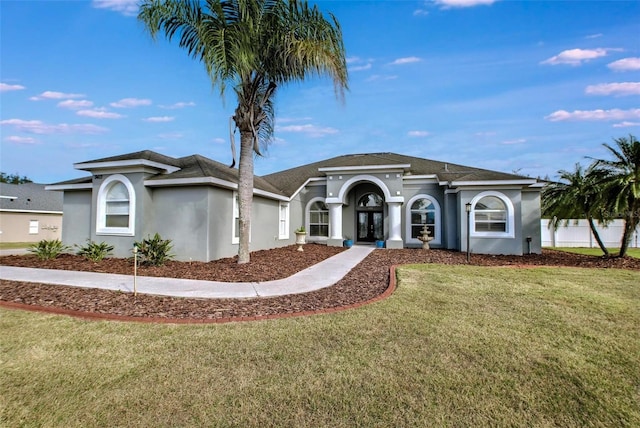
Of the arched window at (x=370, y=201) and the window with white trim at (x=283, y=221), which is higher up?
the arched window at (x=370, y=201)

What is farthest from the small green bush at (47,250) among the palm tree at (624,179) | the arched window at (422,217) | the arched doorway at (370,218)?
the palm tree at (624,179)

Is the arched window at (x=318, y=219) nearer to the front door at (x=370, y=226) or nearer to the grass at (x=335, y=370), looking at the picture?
the front door at (x=370, y=226)

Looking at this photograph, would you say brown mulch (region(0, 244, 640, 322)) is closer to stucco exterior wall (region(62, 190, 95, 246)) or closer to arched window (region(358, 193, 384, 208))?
stucco exterior wall (region(62, 190, 95, 246))

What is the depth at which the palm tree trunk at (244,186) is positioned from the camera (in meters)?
10.6

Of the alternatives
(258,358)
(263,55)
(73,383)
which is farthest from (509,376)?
(263,55)

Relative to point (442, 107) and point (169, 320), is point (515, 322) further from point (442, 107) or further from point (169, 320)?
point (442, 107)

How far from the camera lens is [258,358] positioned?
390 cm

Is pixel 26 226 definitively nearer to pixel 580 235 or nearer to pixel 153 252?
pixel 153 252

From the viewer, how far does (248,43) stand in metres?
9.25

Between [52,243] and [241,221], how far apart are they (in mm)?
8096

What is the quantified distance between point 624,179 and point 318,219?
14476 mm

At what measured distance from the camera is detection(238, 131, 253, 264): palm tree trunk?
10633 millimetres

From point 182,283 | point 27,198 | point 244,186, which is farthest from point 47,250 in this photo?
point 27,198

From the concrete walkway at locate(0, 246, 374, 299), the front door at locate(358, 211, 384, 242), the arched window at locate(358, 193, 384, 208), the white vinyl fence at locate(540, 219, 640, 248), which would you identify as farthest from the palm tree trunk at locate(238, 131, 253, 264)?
the white vinyl fence at locate(540, 219, 640, 248)
